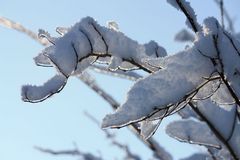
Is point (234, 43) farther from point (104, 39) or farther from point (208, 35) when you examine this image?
point (104, 39)

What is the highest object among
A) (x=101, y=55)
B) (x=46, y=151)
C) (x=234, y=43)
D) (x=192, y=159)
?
(x=46, y=151)

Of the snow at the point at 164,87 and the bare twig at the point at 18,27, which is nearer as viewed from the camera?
the snow at the point at 164,87

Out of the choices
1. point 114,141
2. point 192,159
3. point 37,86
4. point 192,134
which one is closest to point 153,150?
point 192,159

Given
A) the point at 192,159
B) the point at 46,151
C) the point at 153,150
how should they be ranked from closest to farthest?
the point at 192,159 → the point at 153,150 → the point at 46,151

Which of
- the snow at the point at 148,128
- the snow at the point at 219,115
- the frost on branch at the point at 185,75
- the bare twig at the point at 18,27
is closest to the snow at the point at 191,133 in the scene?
the snow at the point at 219,115

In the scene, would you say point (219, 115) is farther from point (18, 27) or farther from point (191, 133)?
point (18, 27)

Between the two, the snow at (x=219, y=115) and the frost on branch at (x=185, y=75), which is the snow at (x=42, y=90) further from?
the snow at (x=219, y=115)

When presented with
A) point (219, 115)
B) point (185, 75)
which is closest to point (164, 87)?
point (185, 75)
